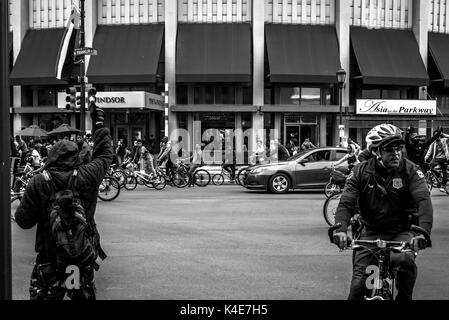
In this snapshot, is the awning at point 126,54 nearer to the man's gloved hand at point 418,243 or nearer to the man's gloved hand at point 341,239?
the man's gloved hand at point 341,239

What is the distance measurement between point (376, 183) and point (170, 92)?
26.3 m

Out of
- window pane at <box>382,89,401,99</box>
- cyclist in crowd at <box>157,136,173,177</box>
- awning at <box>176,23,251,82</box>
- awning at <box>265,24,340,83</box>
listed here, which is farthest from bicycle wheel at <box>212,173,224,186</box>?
window pane at <box>382,89,401,99</box>

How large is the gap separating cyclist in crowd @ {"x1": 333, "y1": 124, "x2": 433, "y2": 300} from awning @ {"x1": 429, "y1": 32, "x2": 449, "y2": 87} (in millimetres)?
27553

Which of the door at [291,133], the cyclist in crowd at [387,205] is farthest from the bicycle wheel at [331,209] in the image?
the door at [291,133]

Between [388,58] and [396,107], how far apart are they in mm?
2773

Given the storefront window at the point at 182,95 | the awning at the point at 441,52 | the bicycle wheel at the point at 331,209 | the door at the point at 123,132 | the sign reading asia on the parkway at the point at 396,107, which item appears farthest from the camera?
the door at the point at 123,132

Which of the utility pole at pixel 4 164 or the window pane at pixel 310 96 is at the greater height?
the window pane at pixel 310 96

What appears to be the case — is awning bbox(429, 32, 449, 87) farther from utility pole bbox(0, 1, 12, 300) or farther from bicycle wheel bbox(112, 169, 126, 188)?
utility pole bbox(0, 1, 12, 300)

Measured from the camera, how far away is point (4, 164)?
124 inches

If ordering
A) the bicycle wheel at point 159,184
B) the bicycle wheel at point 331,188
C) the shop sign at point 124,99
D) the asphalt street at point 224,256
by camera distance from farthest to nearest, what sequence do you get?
the shop sign at point 124,99 → the bicycle wheel at point 159,184 → the bicycle wheel at point 331,188 → the asphalt street at point 224,256

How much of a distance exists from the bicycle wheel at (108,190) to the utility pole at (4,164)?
12.3 meters

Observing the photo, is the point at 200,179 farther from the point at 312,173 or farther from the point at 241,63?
the point at 241,63

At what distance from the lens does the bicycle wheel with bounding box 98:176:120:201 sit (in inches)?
606

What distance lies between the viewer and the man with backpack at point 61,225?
415 cm
